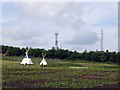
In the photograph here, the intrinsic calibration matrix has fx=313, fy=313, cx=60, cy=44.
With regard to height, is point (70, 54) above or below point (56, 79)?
above

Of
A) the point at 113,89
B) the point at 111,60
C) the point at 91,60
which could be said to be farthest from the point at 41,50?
the point at 113,89

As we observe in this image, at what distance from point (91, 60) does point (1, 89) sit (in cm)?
7199

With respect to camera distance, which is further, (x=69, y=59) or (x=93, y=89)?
(x=69, y=59)

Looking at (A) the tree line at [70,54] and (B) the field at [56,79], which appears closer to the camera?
(B) the field at [56,79]

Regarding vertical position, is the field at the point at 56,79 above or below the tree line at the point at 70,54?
below

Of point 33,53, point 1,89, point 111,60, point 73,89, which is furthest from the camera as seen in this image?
point 33,53

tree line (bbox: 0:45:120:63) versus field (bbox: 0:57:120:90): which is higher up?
tree line (bbox: 0:45:120:63)

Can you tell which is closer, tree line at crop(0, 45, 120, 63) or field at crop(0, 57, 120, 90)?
field at crop(0, 57, 120, 90)

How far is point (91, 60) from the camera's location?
8525cm

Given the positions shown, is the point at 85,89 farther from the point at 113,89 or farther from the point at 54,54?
the point at 54,54

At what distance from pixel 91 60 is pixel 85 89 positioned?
70373 millimetres

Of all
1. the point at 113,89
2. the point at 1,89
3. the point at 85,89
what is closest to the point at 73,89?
the point at 85,89

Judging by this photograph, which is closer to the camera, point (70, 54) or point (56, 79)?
point (56, 79)

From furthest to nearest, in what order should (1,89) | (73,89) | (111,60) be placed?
(111,60)
(73,89)
(1,89)
